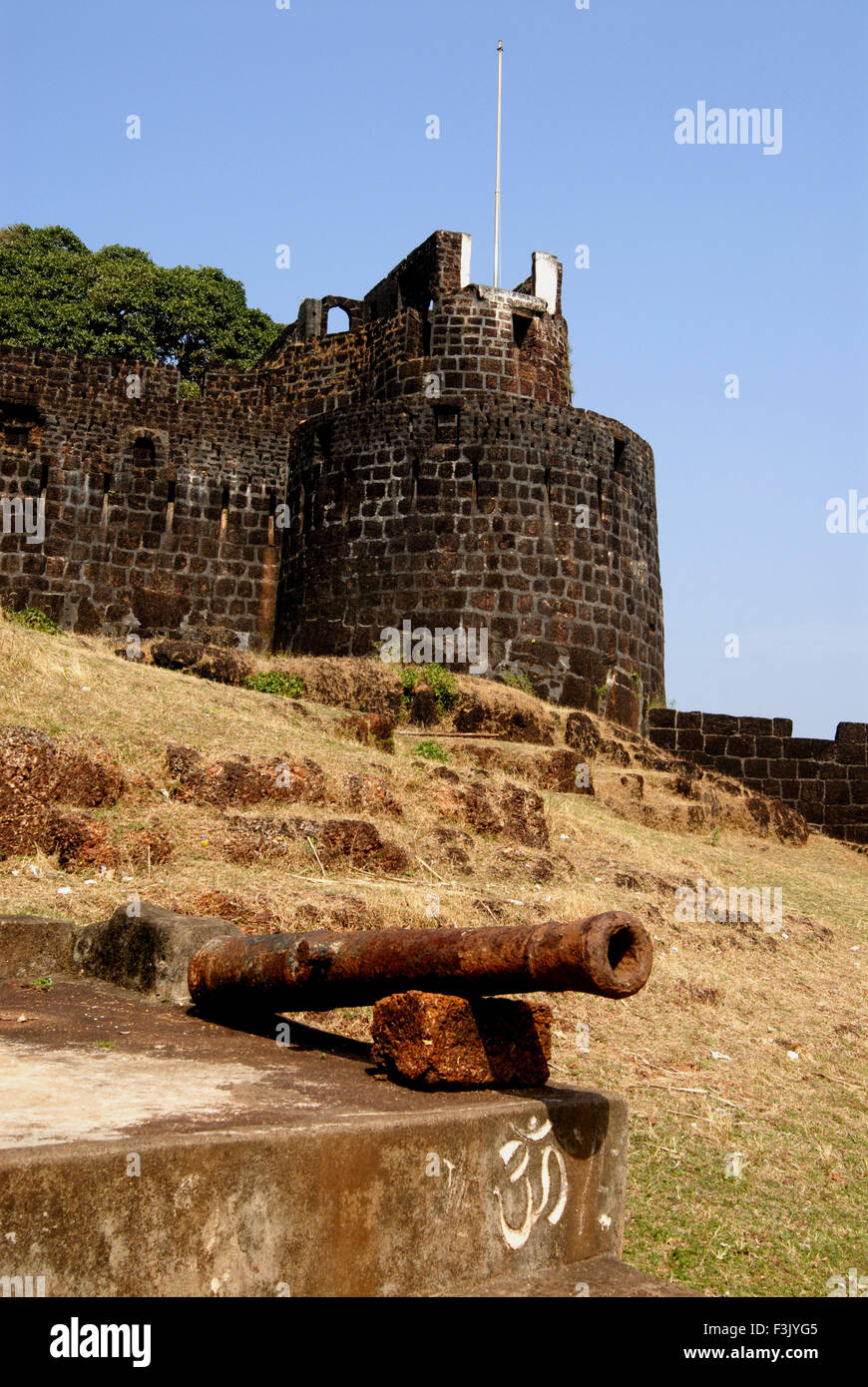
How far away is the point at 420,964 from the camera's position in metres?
4.02

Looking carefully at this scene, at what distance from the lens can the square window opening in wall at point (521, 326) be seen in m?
21.1

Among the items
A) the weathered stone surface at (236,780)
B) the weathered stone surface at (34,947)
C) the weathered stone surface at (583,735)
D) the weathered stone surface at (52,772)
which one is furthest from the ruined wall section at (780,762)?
the weathered stone surface at (34,947)

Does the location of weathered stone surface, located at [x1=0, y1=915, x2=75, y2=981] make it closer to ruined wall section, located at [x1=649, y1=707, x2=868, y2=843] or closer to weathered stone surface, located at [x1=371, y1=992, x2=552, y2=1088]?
weathered stone surface, located at [x1=371, y1=992, x2=552, y2=1088]

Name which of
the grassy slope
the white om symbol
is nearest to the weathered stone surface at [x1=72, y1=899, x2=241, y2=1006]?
the grassy slope

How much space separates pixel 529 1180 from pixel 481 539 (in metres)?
16.6

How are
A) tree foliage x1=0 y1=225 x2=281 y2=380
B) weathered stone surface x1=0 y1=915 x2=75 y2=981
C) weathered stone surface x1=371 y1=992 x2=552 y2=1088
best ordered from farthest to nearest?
tree foliage x1=0 y1=225 x2=281 y2=380 < weathered stone surface x1=0 y1=915 x2=75 y2=981 < weathered stone surface x1=371 y1=992 x2=552 y2=1088

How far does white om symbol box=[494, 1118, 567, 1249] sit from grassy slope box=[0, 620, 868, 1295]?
1310 mm

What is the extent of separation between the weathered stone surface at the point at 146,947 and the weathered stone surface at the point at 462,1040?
172 cm

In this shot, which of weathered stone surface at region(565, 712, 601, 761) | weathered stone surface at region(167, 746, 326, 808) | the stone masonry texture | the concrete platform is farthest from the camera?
the stone masonry texture

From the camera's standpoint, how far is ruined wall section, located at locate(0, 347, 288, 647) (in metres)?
20.7

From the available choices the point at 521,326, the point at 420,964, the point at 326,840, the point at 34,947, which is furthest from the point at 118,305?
the point at 420,964

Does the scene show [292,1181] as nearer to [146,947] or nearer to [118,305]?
[146,947]

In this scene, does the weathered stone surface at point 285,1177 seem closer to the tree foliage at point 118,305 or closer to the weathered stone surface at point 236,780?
the weathered stone surface at point 236,780
